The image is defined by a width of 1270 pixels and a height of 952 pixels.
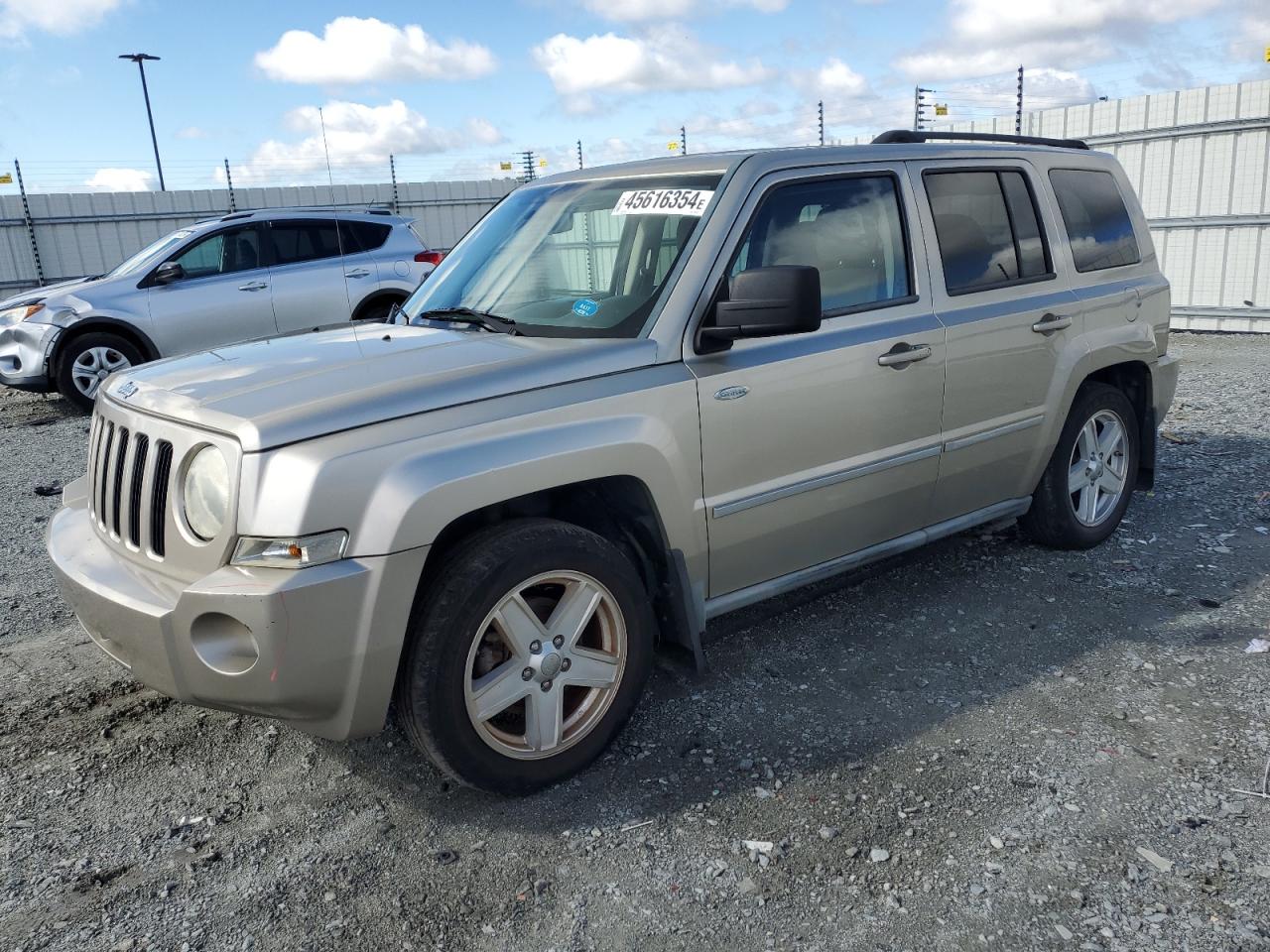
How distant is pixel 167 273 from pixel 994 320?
8.11 metres

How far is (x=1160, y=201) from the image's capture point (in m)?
13.1

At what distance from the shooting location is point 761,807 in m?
3.04

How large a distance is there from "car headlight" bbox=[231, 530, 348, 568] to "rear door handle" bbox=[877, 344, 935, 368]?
211 cm

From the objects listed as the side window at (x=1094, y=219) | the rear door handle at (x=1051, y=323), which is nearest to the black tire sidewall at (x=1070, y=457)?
the rear door handle at (x=1051, y=323)

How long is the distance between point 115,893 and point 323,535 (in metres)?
1.14

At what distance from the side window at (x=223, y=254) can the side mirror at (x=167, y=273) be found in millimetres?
85

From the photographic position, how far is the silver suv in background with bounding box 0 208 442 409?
9422 mm

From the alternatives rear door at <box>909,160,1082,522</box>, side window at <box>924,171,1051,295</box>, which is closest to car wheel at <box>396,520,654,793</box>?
rear door at <box>909,160,1082,522</box>

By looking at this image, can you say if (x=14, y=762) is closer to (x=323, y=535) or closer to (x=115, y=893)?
(x=115, y=893)

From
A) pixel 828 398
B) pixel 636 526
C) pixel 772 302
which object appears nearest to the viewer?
pixel 772 302

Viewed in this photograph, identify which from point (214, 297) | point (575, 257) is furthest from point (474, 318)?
point (214, 297)

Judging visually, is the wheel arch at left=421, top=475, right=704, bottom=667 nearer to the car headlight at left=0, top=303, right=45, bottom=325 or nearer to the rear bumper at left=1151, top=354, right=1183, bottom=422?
the rear bumper at left=1151, top=354, right=1183, bottom=422

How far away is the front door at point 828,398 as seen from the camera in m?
3.42

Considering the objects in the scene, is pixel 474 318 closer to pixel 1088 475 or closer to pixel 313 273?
pixel 1088 475
